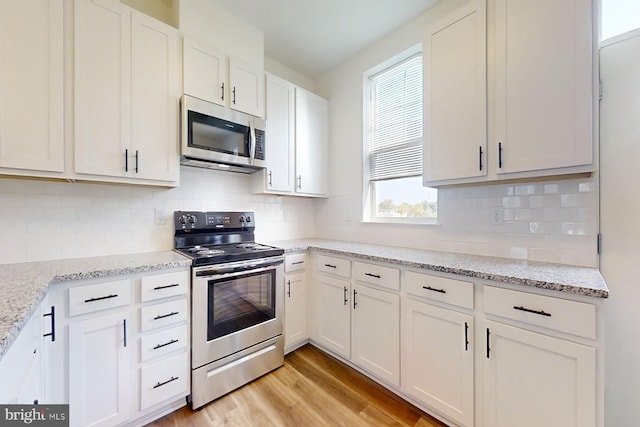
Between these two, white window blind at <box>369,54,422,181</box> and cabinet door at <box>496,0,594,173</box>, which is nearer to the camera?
cabinet door at <box>496,0,594,173</box>

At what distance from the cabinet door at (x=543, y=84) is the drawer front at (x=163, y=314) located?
2201mm

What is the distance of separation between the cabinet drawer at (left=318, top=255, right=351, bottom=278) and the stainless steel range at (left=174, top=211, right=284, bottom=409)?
37 cm

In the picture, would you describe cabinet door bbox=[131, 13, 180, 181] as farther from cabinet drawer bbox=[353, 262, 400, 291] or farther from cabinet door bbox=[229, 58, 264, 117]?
cabinet drawer bbox=[353, 262, 400, 291]

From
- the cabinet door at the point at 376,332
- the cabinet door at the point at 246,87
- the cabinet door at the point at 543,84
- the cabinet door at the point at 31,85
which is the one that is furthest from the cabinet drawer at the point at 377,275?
the cabinet door at the point at 31,85

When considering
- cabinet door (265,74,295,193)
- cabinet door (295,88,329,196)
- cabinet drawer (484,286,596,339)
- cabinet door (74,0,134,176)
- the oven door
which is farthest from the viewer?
cabinet door (295,88,329,196)

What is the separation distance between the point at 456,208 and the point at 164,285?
2.15 meters

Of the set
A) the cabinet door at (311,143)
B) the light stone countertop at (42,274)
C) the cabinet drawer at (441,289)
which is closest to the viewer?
the light stone countertop at (42,274)

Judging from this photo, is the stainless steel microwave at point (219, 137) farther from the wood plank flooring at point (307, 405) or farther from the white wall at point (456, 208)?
the wood plank flooring at point (307, 405)

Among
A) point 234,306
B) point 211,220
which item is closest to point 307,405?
point 234,306

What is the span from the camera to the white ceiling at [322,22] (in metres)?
2.16

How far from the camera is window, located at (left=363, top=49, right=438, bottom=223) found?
2408 mm

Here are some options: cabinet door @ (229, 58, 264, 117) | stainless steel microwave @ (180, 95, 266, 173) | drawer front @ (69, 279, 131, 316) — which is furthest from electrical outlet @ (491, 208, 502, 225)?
drawer front @ (69, 279, 131, 316)

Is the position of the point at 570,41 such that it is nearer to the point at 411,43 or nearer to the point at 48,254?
the point at 411,43

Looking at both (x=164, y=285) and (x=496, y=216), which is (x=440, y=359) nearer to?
(x=496, y=216)
